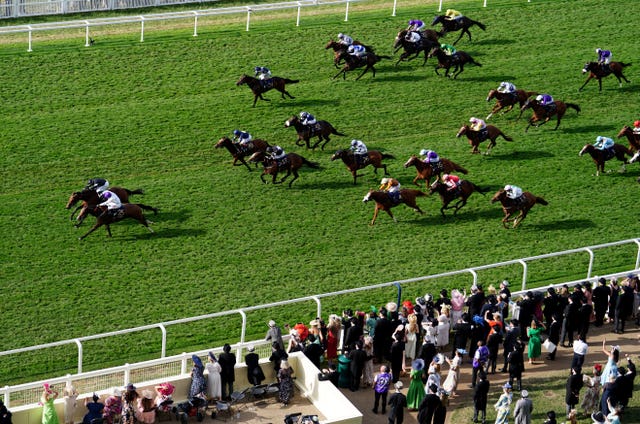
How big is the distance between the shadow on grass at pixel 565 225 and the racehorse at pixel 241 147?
21.4ft

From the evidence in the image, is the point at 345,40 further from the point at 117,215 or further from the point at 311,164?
the point at 117,215

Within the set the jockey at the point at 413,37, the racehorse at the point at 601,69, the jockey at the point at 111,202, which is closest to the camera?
the jockey at the point at 111,202

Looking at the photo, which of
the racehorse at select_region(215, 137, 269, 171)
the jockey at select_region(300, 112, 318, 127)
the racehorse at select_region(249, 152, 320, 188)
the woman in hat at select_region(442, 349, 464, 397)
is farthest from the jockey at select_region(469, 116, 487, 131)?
the woman in hat at select_region(442, 349, 464, 397)

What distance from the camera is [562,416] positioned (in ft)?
73.4

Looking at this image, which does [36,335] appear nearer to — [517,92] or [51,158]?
[51,158]

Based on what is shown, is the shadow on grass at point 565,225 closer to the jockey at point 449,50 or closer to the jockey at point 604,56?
the jockey at point 604,56

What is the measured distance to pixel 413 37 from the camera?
Answer: 36.7m

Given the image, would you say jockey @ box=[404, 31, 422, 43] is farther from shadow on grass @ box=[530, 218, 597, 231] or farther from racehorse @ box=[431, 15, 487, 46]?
shadow on grass @ box=[530, 218, 597, 231]

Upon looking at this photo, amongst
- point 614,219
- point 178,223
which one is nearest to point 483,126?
point 614,219

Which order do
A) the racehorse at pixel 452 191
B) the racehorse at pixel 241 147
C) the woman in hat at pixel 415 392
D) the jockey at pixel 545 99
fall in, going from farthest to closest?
the jockey at pixel 545 99
the racehorse at pixel 241 147
the racehorse at pixel 452 191
the woman in hat at pixel 415 392

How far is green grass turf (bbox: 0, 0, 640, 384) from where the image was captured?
2611 cm

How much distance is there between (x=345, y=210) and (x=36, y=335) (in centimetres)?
814

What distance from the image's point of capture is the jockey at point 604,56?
117ft

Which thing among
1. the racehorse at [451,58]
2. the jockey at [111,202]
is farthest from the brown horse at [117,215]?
the racehorse at [451,58]
